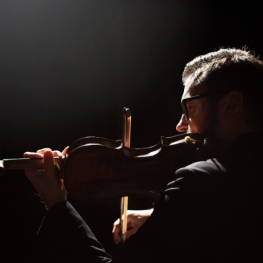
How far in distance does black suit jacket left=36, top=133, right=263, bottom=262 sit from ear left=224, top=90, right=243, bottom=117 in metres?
0.18

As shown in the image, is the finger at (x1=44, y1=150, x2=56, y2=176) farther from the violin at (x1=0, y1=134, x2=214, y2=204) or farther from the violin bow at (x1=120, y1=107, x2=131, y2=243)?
the violin bow at (x1=120, y1=107, x2=131, y2=243)

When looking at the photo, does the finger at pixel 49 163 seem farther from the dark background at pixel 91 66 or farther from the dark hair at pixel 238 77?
the dark background at pixel 91 66

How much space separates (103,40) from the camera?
7.28 feet

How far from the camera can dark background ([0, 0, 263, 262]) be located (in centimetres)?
208

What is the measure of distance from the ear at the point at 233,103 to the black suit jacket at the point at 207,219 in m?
0.18

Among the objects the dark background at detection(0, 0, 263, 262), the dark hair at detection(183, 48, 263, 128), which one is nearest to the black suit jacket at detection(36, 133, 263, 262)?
the dark hair at detection(183, 48, 263, 128)

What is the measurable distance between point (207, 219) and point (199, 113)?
0.36 meters

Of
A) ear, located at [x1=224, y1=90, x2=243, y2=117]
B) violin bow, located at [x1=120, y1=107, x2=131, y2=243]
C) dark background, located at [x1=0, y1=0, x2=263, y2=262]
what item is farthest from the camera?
dark background, located at [x1=0, y1=0, x2=263, y2=262]

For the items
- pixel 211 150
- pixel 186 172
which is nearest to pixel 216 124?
pixel 211 150

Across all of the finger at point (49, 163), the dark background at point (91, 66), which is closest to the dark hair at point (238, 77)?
the finger at point (49, 163)

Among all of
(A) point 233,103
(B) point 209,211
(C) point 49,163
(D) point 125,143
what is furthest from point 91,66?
(B) point 209,211

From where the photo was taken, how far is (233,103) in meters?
0.96

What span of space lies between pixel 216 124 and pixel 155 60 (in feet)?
4.70

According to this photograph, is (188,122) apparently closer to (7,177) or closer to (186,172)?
(186,172)
